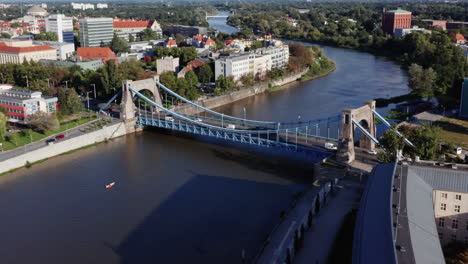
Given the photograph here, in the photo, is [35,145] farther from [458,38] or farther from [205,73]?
[458,38]

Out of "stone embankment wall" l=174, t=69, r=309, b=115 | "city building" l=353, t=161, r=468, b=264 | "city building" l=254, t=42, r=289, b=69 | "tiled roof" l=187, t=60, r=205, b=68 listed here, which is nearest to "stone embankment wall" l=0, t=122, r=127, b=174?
"stone embankment wall" l=174, t=69, r=309, b=115

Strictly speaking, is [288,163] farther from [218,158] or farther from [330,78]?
[330,78]

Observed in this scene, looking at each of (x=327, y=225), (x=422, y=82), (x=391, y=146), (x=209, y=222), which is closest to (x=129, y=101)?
(x=209, y=222)

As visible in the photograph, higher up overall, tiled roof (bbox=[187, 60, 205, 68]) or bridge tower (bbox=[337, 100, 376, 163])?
tiled roof (bbox=[187, 60, 205, 68])

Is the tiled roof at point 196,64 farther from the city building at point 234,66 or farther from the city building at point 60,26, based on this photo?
the city building at point 60,26

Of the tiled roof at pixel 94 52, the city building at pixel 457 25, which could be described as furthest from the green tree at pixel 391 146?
the city building at pixel 457 25

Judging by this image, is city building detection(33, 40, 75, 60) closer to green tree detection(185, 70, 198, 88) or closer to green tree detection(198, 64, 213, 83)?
green tree detection(198, 64, 213, 83)

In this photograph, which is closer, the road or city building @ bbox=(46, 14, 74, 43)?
the road

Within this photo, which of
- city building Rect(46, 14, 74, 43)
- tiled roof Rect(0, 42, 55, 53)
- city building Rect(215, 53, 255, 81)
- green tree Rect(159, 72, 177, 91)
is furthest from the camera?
city building Rect(46, 14, 74, 43)
